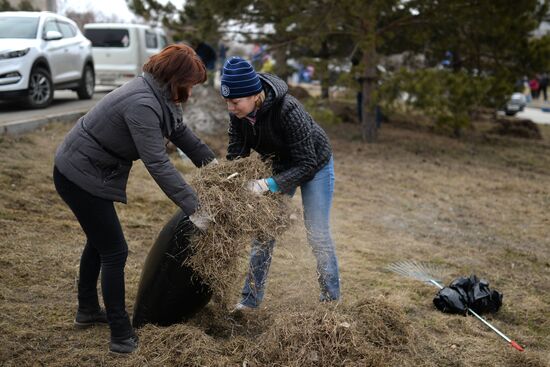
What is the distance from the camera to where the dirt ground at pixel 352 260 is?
10.7 ft

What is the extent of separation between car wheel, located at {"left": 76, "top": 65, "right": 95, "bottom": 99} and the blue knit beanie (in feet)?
→ 31.7

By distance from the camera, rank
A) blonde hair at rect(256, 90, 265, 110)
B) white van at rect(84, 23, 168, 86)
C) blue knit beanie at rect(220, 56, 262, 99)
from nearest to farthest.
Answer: blue knit beanie at rect(220, 56, 262, 99), blonde hair at rect(256, 90, 265, 110), white van at rect(84, 23, 168, 86)

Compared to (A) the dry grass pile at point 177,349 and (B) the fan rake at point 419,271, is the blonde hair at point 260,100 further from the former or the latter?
(B) the fan rake at point 419,271

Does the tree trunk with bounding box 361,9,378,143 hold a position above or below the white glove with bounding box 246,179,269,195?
below

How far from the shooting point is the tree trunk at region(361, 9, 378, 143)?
33.4ft

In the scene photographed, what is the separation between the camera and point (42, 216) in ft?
18.1

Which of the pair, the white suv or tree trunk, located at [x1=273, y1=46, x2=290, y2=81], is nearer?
the white suv

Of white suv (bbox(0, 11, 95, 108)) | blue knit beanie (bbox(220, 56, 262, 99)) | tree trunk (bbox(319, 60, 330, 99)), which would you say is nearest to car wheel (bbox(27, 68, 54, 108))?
white suv (bbox(0, 11, 95, 108))

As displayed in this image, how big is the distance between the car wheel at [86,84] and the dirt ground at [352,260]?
352cm

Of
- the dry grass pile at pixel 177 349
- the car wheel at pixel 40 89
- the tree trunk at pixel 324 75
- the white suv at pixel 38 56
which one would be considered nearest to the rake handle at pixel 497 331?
the dry grass pile at pixel 177 349

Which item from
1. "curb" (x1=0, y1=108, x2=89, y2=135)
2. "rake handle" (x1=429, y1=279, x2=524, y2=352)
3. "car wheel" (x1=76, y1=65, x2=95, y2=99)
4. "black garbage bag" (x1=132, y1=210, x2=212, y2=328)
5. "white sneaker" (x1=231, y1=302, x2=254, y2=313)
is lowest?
"car wheel" (x1=76, y1=65, x2=95, y2=99)

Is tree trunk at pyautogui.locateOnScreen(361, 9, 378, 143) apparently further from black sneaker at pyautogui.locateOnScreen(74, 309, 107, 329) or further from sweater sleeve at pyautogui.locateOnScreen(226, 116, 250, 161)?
black sneaker at pyautogui.locateOnScreen(74, 309, 107, 329)

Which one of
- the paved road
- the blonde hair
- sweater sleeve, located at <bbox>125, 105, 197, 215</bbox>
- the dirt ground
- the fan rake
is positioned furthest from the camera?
the paved road

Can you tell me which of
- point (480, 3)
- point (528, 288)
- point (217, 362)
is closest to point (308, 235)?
point (217, 362)
